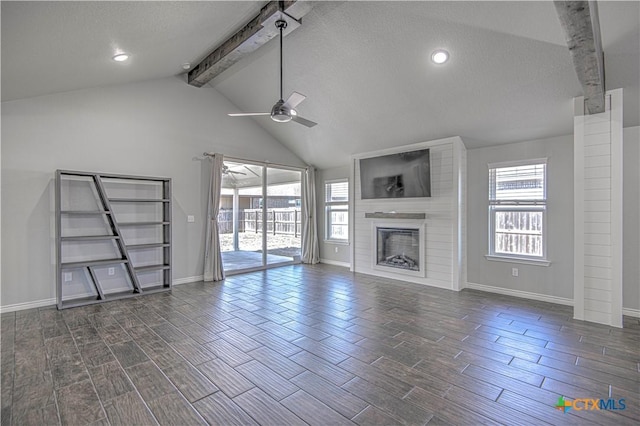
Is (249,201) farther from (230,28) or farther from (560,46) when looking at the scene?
(560,46)

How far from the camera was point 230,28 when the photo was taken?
4027mm

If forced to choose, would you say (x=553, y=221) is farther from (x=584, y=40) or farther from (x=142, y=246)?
(x=142, y=246)

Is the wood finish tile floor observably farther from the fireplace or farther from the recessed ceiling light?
the recessed ceiling light

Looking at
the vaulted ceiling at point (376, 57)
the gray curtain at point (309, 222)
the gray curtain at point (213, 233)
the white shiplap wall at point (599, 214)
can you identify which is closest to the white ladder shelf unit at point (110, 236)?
the gray curtain at point (213, 233)

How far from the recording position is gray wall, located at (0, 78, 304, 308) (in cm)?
419

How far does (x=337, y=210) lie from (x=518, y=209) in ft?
12.7

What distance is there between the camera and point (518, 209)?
194 inches

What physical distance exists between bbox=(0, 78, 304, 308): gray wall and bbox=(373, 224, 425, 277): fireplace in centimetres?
316

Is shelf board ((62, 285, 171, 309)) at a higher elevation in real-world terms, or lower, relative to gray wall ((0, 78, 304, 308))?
lower

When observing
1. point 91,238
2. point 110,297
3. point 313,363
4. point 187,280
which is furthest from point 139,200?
point 313,363

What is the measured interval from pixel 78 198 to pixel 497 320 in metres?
6.00

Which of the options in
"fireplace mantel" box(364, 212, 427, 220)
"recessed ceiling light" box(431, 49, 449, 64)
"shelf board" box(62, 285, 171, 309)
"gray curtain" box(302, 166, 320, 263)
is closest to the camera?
"recessed ceiling light" box(431, 49, 449, 64)

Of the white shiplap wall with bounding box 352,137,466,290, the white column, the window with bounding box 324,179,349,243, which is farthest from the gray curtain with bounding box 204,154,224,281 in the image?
the white shiplap wall with bounding box 352,137,466,290

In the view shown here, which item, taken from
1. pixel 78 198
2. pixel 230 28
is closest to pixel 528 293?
pixel 230 28
